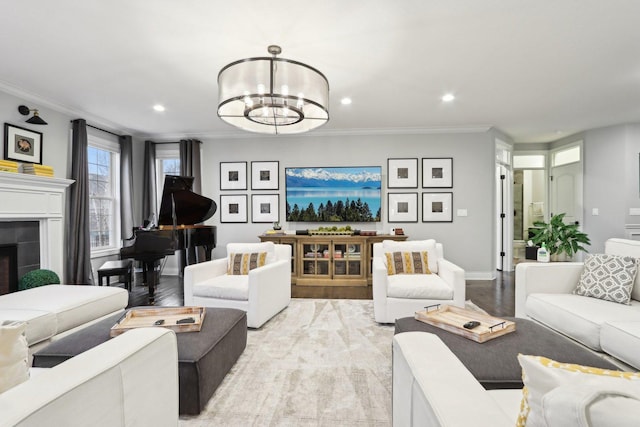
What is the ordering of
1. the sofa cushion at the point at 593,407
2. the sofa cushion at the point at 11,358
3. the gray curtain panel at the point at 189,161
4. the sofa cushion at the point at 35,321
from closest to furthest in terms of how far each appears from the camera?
1. the sofa cushion at the point at 593,407
2. the sofa cushion at the point at 11,358
3. the sofa cushion at the point at 35,321
4. the gray curtain panel at the point at 189,161

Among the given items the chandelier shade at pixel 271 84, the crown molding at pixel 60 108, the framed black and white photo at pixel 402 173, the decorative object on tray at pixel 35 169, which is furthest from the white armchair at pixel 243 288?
the crown molding at pixel 60 108

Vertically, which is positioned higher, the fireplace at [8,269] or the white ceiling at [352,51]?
the white ceiling at [352,51]

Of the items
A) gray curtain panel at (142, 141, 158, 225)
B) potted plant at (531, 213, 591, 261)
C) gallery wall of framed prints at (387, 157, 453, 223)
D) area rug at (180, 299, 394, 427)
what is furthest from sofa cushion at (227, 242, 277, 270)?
potted plant at (531, 213, 591, 261)

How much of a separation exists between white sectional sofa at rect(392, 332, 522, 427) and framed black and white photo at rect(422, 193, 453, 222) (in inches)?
170

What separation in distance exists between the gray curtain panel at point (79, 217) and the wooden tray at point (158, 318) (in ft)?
9.29

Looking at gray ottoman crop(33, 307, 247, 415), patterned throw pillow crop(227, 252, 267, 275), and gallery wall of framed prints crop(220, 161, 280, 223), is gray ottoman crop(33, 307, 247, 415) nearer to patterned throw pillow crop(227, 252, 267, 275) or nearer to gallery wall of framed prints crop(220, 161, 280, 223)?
patterned throw pillow crop(227, 252, 267, 275)

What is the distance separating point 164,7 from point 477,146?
15.9ft

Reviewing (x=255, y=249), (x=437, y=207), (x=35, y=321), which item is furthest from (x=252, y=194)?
(x=35, y=321)

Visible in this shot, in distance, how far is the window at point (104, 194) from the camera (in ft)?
16.4

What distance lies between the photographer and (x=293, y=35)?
2518 mm

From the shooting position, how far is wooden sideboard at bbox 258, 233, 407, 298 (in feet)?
16.1

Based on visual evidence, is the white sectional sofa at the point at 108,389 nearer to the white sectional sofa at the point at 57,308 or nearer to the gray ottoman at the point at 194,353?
the gray ottoman at the point at 194,353

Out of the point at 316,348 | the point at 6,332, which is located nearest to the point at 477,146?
the point at 316,348

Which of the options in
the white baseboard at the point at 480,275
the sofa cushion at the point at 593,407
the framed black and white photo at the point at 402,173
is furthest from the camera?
the framed black and white photo at the point at 402,173
